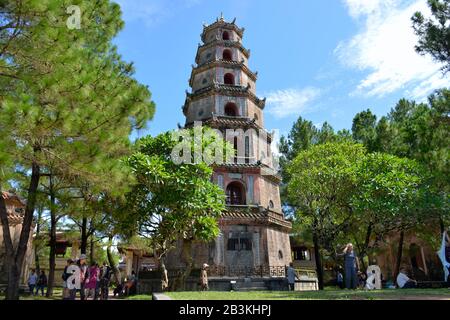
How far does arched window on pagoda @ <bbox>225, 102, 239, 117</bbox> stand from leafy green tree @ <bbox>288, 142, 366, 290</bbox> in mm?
5845

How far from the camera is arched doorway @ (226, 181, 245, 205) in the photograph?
22016 millimetres

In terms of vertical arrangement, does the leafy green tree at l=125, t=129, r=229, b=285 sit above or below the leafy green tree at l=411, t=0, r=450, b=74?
→ below

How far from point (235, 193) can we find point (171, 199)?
8.45m

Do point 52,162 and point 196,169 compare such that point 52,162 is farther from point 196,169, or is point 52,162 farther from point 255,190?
point 255,190

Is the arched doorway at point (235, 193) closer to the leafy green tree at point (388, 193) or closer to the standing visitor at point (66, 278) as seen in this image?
the leafy green tree at point (388, 193)

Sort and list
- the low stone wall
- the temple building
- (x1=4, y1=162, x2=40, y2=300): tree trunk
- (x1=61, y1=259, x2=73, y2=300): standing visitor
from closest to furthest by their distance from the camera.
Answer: (x1=4, y1=162, x2=40, y2=300): tree trunk
(x1=61, y1=259, x2=73, y2=300): standing visitor
the low stone wall
the temple building

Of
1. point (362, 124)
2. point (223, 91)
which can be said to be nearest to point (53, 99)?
point (223, 91)

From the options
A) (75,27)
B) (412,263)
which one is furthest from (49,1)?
(412,263)

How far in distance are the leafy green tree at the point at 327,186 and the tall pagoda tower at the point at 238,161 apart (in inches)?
95.3

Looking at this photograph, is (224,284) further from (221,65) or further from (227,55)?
(227,55)

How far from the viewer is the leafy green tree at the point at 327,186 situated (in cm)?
1848

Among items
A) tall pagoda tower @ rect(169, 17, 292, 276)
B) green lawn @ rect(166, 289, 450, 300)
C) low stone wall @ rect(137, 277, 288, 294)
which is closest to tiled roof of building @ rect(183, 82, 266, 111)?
tall pagoda tower @ rect(169, 17, 292, 276)

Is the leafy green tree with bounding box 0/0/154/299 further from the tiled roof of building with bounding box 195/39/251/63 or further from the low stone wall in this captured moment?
the tiled roof of building with bounding box 195/39/251/63

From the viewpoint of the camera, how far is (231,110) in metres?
24.4
